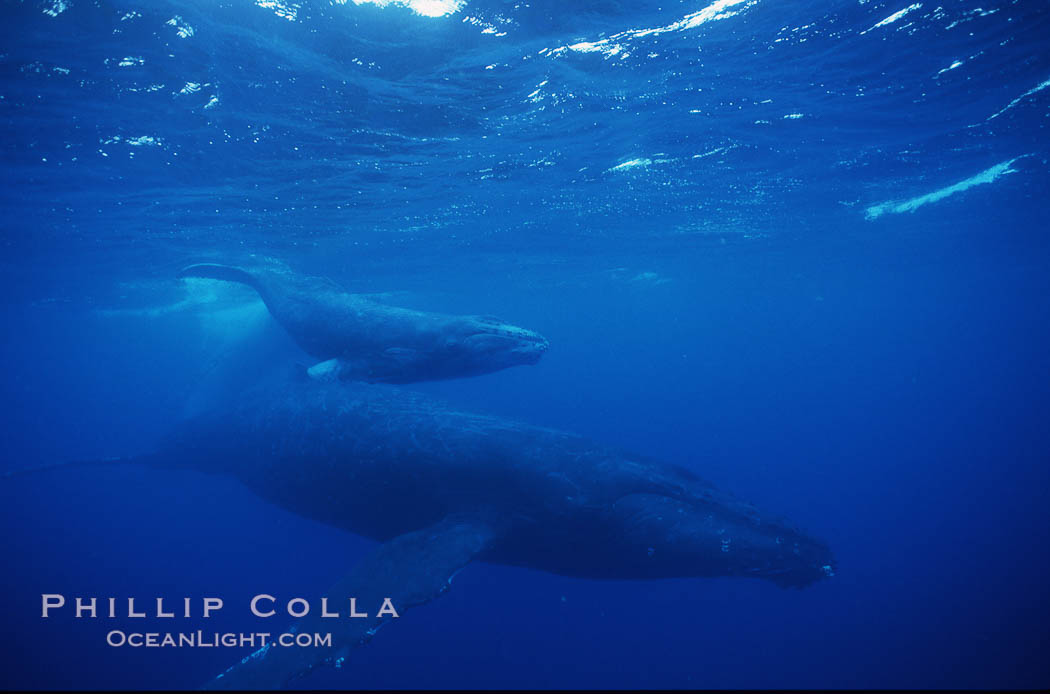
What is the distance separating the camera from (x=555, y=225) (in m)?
23.7

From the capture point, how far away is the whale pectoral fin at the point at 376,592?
5.69 m

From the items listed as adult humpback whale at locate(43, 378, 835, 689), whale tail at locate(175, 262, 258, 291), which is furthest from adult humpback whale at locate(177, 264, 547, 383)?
whale tail at locate(175, 262, 258, 291)

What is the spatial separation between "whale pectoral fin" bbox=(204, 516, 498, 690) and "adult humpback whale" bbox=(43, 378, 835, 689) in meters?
0.02

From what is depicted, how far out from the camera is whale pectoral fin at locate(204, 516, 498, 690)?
569cm

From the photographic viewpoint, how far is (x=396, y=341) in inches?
391

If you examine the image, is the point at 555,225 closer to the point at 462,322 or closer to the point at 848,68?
the point at 848,68

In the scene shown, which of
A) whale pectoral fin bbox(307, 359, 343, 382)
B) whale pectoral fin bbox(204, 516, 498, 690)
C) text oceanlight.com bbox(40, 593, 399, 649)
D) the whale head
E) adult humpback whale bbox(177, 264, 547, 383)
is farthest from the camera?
text oceanlight.com bbox(40, 593, 399, 649)

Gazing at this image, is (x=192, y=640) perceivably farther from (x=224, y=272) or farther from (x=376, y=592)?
(x=376, y=592)

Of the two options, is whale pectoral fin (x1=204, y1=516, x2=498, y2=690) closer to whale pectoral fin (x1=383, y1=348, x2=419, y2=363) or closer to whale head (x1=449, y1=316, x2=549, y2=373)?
whale head (x1=449, y1=316, x2=549, y2=373)

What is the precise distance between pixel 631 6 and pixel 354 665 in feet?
52.2

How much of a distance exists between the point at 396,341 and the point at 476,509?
3654mm

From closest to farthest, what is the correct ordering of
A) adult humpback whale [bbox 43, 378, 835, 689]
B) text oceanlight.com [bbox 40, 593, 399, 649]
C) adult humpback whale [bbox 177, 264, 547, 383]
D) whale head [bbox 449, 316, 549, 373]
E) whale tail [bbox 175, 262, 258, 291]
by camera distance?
1. adult humpback whale [bbox 43, 378, 835, 689]
2. whale head [bbox 449, 316, 549, 373]
3. adult humpback whale [bbox 177, 264, 547, 383]
4. text oceanlight.com [bbox 40, 593, 399, 649]
5. whale tail [bbox 175, 262, 258, 291]

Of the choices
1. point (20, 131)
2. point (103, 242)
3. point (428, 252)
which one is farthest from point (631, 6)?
point (103, 242)

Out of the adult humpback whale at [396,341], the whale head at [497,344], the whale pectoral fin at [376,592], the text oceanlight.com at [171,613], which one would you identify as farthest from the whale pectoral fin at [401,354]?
the text oceanlight.com at [171,613]
